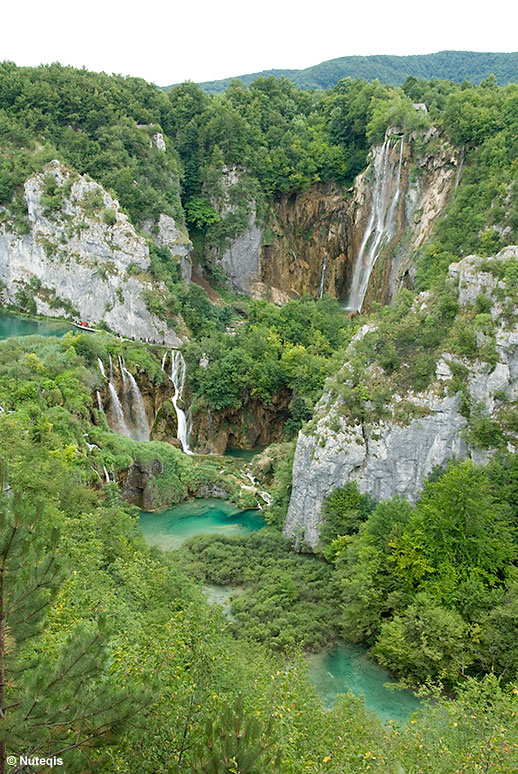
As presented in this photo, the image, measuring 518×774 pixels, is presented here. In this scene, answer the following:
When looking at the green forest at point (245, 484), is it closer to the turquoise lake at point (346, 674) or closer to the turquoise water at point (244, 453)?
the turquoise lake at point (346, 674)

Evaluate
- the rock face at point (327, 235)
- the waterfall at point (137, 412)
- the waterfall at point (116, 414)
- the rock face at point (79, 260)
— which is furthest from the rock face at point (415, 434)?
the rock face at point (79, 260)

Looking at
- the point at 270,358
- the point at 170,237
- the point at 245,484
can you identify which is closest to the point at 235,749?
the point at 245,484

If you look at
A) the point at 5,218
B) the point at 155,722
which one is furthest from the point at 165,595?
the point at 5,218

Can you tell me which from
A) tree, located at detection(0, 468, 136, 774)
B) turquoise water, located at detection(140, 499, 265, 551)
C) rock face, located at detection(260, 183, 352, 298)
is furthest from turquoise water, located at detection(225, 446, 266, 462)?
tree, located at detection(0, 468, 136, 774)

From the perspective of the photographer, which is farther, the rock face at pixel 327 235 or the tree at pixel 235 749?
the rock face at pixel 327 235

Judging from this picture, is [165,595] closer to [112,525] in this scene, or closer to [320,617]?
[112,525]

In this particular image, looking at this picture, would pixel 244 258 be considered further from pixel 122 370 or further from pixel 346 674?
pixel 346 674
